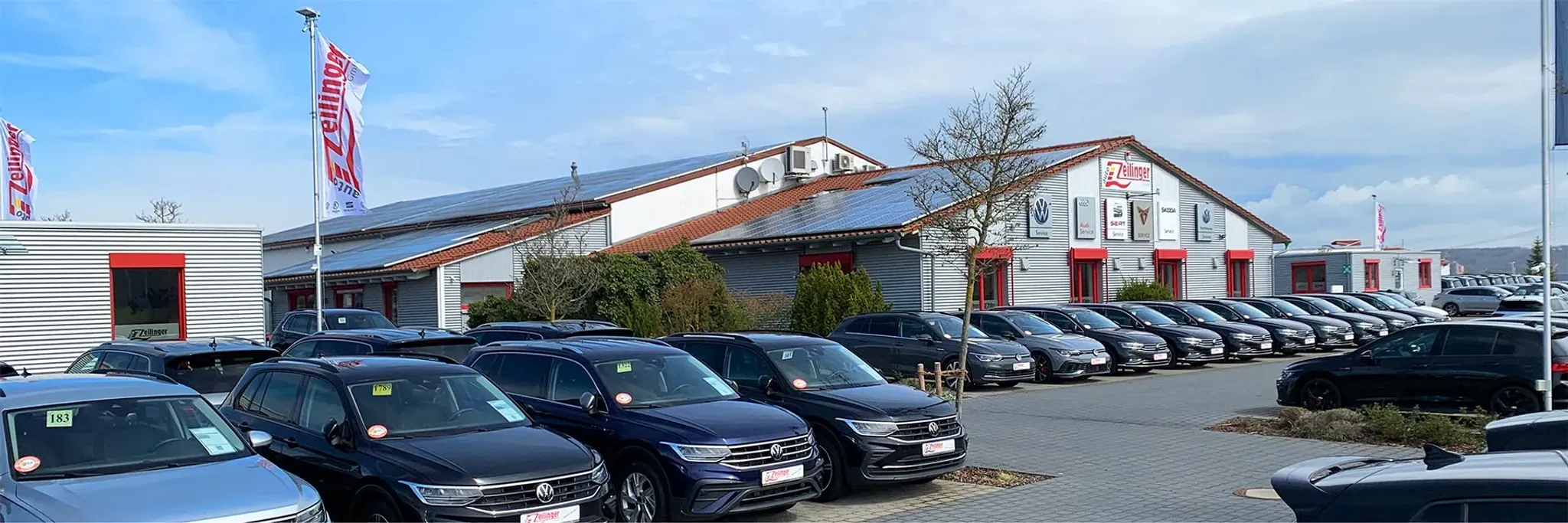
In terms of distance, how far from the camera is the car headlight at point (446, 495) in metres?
7.26

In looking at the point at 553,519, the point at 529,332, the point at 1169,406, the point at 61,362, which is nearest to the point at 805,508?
the point at 553,519

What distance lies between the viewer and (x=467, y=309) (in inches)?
1292

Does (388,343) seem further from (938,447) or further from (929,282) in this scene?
(929,282)

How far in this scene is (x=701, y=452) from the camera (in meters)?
8.79

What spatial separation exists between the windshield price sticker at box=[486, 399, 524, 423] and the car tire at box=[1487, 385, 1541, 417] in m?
11.8

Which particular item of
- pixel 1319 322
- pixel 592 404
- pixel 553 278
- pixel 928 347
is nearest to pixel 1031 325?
pixel 928 347

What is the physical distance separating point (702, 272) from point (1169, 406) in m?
15.0

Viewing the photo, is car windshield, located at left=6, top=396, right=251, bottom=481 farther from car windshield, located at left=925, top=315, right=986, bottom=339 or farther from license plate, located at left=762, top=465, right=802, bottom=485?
car windshield, located at left=925, top=315, right=986, bottom=339

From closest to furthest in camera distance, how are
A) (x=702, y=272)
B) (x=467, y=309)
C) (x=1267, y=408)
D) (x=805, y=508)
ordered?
(x=805, y=508)
(x=1267, y=408)
(x=702, y=272)
(x=467, y=309)

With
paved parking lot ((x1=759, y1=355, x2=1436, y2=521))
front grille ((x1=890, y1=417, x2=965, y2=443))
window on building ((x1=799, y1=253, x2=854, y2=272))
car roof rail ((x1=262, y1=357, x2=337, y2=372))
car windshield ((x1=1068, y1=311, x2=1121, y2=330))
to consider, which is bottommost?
paved parking lot ((x1=759, y1=355, x2=1436, y2=521))

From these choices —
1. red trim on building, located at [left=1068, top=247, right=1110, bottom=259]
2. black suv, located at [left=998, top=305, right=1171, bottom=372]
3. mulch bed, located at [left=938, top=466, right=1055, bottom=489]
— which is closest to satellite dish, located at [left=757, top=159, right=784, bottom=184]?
red trim on building, located at [left=1068, top=247, right=1110, bottom=259]

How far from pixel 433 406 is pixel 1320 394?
12234mm

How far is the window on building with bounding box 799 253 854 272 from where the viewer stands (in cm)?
3014

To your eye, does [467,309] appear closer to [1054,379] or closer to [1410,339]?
[1054,379]
